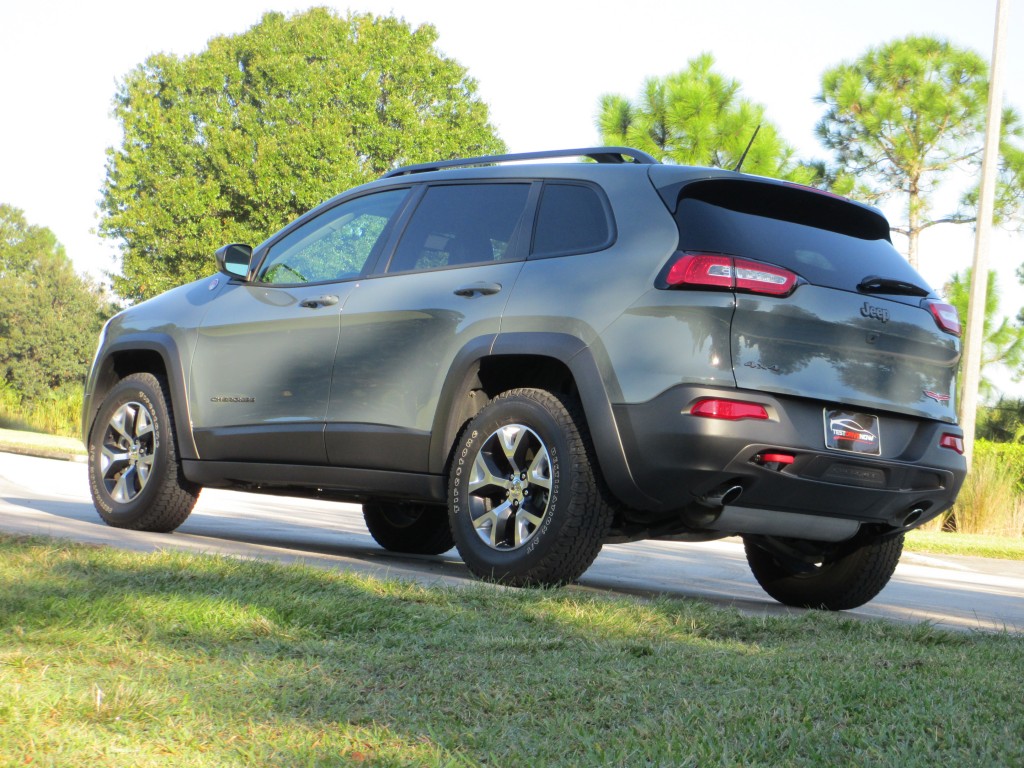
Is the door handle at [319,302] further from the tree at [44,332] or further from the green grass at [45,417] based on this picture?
the tree at [44,332]

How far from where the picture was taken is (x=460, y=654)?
3.62 meters

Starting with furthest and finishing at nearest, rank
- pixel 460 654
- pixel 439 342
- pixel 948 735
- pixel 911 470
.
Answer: pixel 439 342, pixel 911 470, pixel 460 654, pixel 948 735

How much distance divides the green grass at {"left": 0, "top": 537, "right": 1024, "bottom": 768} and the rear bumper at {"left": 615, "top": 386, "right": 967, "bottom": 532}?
543 millimetres

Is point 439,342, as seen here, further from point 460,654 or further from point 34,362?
point 34,362

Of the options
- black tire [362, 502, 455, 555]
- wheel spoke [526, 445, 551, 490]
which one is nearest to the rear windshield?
wheel spoke [526, 445, 551, 490]

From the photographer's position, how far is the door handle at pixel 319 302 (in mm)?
6402

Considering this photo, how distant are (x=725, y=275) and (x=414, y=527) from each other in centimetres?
346

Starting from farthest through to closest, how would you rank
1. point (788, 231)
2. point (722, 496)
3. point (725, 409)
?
point (788, 231)
point (722, 496)
point (725, 409)

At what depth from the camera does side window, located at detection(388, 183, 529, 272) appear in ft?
19.6

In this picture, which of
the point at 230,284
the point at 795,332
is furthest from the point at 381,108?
the point at 795,332

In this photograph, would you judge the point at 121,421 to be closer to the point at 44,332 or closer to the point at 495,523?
the point at 495,523

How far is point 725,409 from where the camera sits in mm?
4930

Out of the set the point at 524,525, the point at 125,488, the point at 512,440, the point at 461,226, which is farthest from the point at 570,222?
the point at 125,488

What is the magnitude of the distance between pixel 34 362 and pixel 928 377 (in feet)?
177
